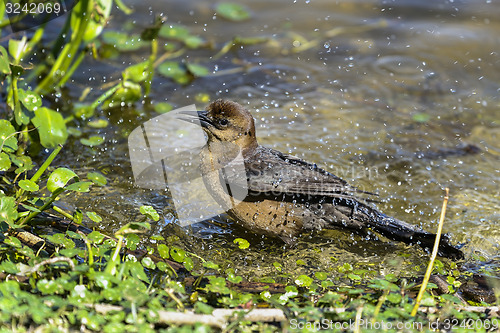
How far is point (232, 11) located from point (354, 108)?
290 cm

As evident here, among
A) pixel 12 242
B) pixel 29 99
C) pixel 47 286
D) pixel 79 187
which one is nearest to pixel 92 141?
pixel 29 99

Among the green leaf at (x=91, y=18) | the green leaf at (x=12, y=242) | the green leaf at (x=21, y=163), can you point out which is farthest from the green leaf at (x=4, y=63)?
the green leaf at (x=12, y=242)

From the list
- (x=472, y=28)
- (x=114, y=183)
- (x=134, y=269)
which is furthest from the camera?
(x=472, y=28)

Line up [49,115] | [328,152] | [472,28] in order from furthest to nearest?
[472,28] < [328,152] < [49,115]

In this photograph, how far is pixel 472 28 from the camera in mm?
8219

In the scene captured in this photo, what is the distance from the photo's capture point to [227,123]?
4793mm

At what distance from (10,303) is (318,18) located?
680 cm

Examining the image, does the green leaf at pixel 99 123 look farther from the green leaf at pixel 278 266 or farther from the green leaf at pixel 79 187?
the green leaf at pixel 278 266

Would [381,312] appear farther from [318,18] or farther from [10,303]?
[318,18]

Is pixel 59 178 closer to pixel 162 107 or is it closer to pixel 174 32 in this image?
pixel 162 107

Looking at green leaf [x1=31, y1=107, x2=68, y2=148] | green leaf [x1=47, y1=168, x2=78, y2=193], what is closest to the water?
green leaf [x1=31, y1=107, x2=68, y2=148]

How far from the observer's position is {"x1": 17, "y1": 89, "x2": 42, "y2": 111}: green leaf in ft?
13.8

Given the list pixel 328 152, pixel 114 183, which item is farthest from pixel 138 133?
pixel 328 152

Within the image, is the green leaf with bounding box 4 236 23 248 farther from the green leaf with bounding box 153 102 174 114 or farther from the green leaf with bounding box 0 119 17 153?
the green leaf with bounding box 153 102 174 114
